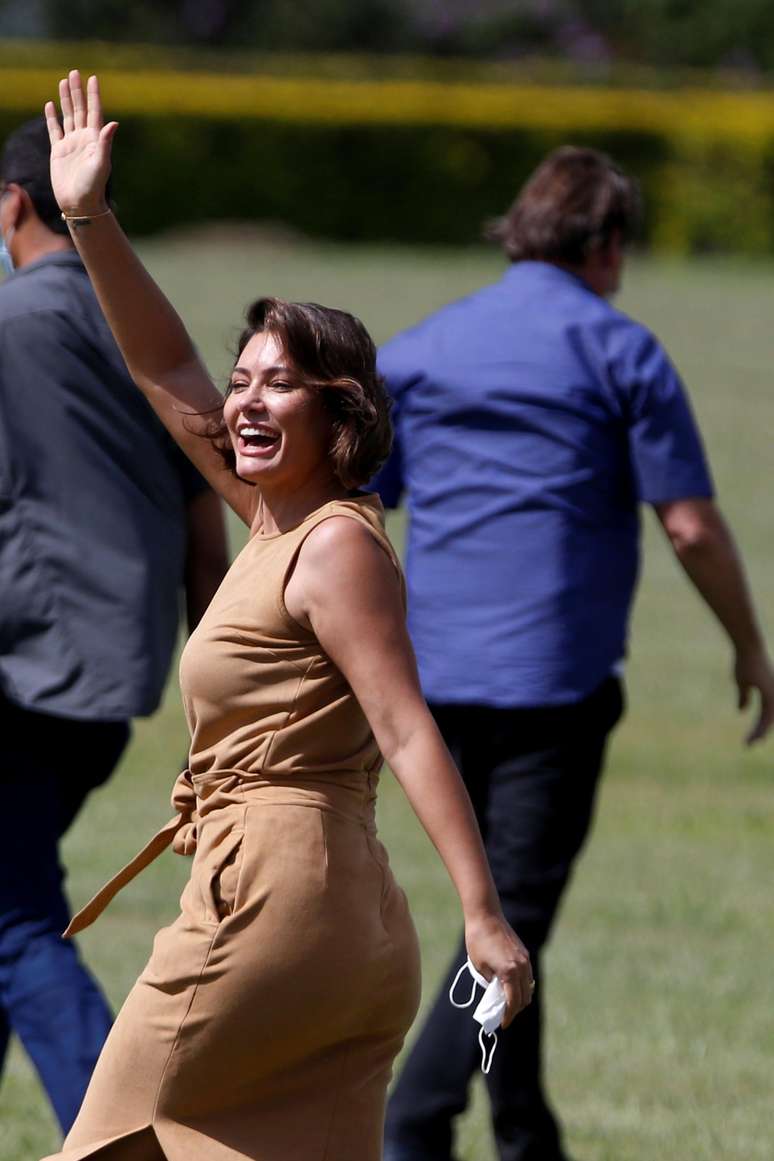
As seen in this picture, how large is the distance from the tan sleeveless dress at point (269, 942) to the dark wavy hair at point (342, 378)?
0.30 feet

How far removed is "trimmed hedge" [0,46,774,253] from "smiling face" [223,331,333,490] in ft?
111

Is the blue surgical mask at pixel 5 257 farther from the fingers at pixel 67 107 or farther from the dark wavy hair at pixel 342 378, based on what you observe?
the dark wavy hair at pixel 342 378

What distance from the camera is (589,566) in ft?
15.3

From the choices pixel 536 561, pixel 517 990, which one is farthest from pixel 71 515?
pixel 517 990

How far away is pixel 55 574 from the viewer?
4.14 metres

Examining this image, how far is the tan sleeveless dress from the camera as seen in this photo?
9.47 ft

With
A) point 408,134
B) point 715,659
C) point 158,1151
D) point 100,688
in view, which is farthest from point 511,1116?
point 408,134

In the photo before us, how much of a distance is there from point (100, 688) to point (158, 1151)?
1.29m

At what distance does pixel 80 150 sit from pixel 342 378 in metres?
0.65

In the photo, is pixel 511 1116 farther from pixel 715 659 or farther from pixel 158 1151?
pixel 715 659

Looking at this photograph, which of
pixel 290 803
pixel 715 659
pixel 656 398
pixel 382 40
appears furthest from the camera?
pixel 382 40

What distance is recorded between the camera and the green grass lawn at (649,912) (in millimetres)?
5176

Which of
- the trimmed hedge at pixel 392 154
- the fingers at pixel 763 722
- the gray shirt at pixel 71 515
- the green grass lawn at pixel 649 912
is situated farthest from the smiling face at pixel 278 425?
the trimmed hedge at pixel 392 154

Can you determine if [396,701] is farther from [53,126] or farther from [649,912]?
[649,912]
